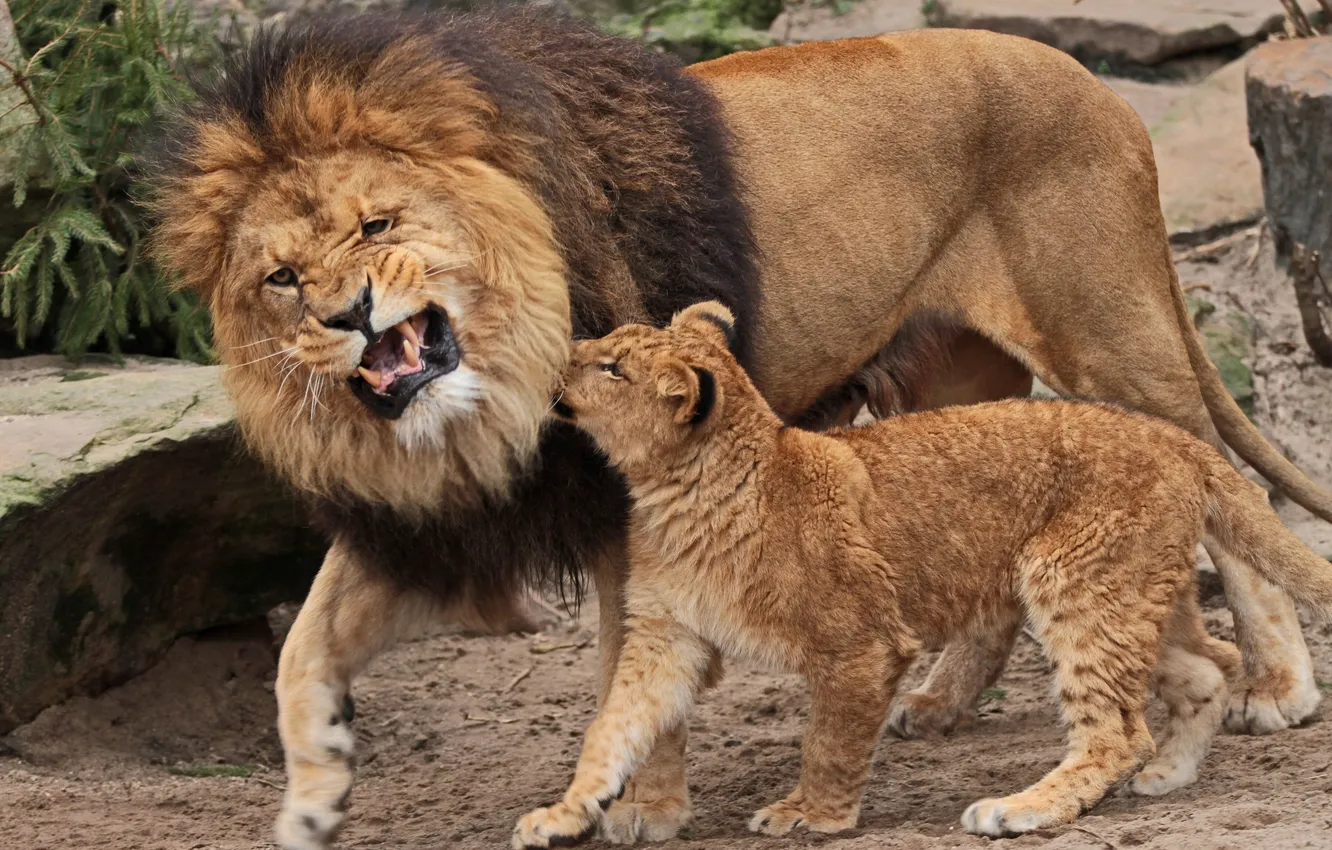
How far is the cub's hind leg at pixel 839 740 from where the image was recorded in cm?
Result: 400

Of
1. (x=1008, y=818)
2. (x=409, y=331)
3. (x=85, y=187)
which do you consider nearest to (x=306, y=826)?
(x=409, y=331)

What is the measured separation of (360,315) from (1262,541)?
7.53ft

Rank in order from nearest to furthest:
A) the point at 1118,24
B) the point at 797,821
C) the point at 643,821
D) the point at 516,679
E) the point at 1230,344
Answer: the point at 797,821 → the point at 643,821 → the point at 516,679 → the point at 1230,344 → the point at 1118,24

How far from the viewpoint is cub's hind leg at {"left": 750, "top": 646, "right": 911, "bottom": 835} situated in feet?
13.1

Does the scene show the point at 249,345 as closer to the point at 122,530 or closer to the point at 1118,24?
the point at 122,530

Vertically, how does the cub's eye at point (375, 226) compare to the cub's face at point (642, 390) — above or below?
above

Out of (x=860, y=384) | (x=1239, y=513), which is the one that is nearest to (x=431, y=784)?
(x=860, y=384)

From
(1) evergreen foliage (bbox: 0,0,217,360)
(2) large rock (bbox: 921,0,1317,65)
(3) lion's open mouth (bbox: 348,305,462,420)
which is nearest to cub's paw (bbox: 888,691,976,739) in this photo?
(3) lion's open mouth (bbox: 348,305,462,420)

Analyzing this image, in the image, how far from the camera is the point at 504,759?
5574mm

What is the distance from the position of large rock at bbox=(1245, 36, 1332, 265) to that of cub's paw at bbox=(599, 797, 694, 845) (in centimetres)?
425

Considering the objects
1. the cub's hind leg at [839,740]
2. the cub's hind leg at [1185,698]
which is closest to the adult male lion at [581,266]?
the cub's hind leg at [839,740]

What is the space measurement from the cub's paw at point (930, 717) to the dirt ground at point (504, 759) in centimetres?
6

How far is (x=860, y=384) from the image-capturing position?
17.2 ft

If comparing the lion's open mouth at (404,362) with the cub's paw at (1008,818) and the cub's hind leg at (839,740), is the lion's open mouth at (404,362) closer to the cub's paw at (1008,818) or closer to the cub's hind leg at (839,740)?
the cub's hind leg at (839,740)
